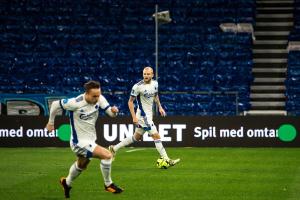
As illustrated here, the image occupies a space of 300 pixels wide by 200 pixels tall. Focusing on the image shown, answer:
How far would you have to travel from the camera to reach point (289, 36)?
30922 mm

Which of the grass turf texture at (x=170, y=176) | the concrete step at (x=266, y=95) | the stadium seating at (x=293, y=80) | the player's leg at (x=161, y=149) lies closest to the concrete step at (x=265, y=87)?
the concrete step at (x=266, y=95)

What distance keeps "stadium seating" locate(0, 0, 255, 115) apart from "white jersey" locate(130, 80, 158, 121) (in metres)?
9.67

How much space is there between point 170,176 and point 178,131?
9.17 m

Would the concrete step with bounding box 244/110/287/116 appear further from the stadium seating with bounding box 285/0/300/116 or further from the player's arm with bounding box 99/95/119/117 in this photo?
the player's arm with bounding box 99/95/119/117

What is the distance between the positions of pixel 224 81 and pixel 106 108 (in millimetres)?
17684

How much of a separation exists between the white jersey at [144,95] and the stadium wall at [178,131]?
6.16m

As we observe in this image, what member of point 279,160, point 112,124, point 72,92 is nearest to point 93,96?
point 279,160

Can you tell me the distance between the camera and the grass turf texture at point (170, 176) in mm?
11766

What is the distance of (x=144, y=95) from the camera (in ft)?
56.7

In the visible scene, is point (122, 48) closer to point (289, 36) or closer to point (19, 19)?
point (19, 19)

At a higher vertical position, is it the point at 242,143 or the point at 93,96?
the point at 93,96

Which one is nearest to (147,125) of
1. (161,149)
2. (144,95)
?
(144,95)

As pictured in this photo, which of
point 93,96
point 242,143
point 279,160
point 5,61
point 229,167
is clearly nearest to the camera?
point 93,96

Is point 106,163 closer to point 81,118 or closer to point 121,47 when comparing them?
point 81,118
